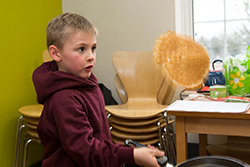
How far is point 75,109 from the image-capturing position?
0.83m

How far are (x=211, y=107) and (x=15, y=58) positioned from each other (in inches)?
62.6

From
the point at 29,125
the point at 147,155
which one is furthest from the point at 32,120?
the point at 147,155

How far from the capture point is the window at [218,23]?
2395 mm

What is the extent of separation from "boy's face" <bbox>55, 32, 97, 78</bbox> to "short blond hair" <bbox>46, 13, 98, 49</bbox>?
0.04ft

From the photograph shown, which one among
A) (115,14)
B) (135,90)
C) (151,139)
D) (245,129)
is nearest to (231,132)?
(245,129)

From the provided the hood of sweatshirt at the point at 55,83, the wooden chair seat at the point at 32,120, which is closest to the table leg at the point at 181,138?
the hood of sweatshirt at the point at 55,83

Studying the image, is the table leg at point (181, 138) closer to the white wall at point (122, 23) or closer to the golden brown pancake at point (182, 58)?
the golden brown pancake at point (182, 58)

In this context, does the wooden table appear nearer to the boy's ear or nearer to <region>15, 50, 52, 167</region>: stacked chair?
the boy's ear

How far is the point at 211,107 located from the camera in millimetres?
1318

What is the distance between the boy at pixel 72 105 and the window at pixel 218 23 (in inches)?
68.2

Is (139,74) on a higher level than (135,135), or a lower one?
higher

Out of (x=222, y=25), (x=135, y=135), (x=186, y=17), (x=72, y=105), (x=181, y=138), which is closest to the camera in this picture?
(x=72, y=105)

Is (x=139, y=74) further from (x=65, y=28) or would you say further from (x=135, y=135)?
(x=65, y=28)

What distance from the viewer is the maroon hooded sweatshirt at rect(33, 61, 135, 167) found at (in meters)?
0.78
